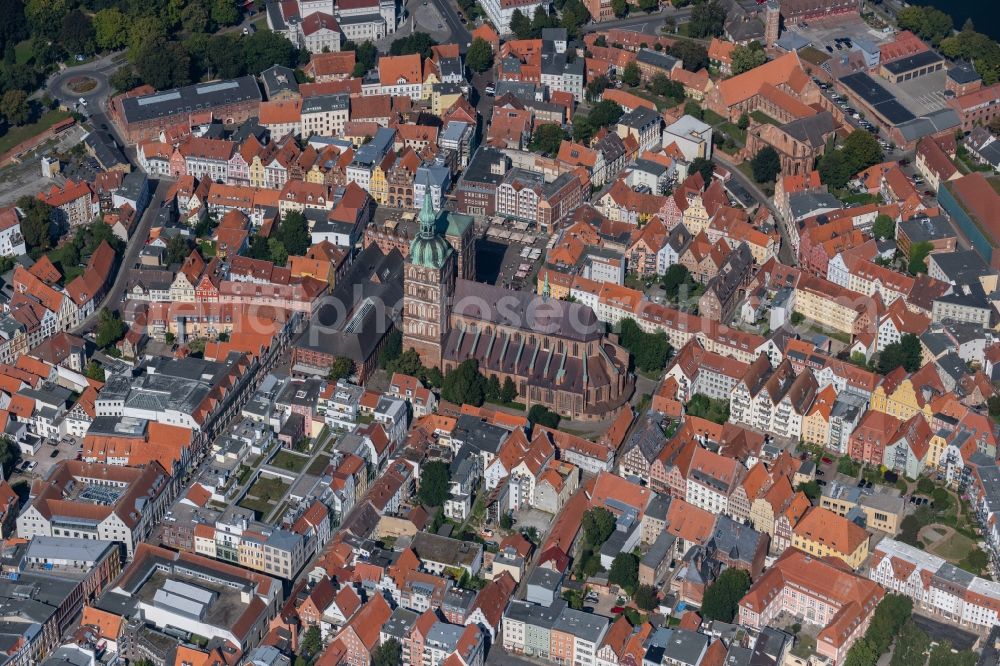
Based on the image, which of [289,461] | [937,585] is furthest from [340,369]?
[937,585]

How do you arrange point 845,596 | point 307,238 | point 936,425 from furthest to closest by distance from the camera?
point 307,238, point 936,425, point 845,596

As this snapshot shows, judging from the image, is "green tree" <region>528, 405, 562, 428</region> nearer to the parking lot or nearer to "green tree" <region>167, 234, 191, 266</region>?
the parking lot

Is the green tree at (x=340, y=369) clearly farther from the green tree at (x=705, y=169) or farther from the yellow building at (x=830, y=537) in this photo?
the green tree at (x=705, y=169)

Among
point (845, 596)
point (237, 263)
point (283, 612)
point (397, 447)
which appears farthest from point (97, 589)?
point (845, 596)

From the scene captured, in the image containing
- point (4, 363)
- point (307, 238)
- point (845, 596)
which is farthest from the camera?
point (307, 238)

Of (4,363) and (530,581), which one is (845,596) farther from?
(4,363)

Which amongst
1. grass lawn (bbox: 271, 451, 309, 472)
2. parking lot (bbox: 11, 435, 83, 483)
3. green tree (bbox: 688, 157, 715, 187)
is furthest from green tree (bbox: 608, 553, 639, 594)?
green tree (bbox: 688, 157, 715, 187)

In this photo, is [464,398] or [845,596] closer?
[845,596]

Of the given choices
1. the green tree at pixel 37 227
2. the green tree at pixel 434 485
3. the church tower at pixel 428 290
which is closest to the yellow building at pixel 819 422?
the green tree at pixel 434 485
